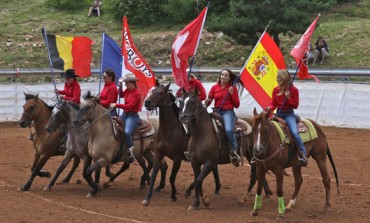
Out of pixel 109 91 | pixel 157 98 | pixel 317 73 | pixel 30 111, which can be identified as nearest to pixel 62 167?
pixel 30 111

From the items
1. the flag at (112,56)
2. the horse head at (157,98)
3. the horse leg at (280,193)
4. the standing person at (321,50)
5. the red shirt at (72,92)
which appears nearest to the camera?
the horse leg at (280,193)

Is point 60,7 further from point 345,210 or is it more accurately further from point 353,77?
point 345,210

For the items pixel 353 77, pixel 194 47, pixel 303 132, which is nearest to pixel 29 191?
pixel 194 47

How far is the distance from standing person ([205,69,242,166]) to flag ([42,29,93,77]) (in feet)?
15.7

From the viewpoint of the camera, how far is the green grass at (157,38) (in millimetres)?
36781

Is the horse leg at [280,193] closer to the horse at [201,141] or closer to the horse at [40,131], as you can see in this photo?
the horse at [201,141]

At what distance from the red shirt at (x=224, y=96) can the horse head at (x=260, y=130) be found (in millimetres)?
1941

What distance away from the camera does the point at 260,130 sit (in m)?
13.4

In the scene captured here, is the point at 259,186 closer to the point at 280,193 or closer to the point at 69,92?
the point at 280,193

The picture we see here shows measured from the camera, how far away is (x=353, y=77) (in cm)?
2962

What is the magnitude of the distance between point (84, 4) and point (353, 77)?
22.3m

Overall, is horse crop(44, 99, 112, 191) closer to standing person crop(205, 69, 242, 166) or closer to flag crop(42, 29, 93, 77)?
flag crop(42, 29, 93, 77)

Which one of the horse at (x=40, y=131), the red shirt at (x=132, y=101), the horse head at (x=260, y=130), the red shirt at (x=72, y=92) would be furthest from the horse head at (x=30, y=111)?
the horse head at (x=260, y=130)

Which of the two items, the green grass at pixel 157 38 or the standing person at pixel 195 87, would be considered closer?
the standing person at pixel 195 87
